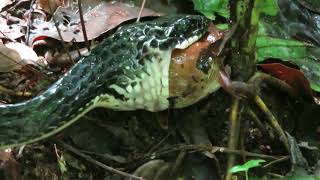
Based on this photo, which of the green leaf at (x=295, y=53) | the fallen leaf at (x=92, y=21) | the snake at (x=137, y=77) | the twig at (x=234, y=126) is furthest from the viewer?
the fallen leaf at (x=92, y=21)

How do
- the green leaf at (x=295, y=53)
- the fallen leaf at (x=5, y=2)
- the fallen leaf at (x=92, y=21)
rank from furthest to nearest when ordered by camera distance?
the fallen leaf at (x=5, y=2)
the fallen leaf at (x=92, y=21)
the green leaf at (x=295, y=53)

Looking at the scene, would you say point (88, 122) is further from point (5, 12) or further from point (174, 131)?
point (5, 12)

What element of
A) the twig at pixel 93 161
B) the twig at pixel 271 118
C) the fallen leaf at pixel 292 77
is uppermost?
the fallen leaf at pixel 292 77

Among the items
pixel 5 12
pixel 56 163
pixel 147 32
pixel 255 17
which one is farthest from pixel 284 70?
pixel 5 12

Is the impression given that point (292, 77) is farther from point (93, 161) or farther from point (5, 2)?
point (5, 2)

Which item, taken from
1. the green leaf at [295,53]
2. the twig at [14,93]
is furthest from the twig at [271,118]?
Result: the twig at [14,93]

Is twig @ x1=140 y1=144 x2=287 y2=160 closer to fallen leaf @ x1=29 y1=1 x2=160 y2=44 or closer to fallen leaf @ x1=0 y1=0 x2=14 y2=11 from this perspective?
fallen leaf @ x1=29 y1=1 x2=160 y2=44

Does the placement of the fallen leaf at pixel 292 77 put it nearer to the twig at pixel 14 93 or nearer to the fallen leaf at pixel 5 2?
the twig at pixel 14 93

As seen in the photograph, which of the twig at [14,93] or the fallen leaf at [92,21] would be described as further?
the fallen leaf at [92,21]
